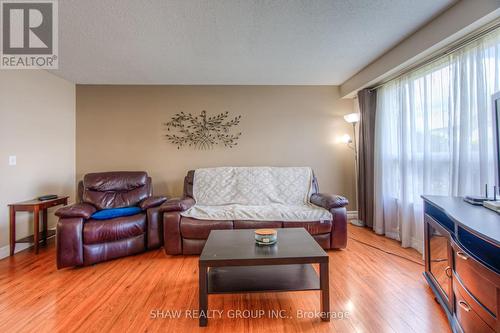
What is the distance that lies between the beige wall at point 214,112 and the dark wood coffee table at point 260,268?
2.06 m

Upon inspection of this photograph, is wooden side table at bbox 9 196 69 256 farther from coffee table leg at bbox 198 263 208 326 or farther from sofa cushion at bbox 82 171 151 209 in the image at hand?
coffee table leg at bbox 198 263 208 326

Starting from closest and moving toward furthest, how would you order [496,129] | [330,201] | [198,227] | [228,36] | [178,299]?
[496,129] < [178,299] < [228,36] < [198,227] < [330,201]

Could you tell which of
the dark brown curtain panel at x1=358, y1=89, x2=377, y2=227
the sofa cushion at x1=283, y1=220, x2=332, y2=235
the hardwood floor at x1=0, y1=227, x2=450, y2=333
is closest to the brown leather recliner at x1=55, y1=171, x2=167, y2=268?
the hardwood floor at x1=0, y1=227, x2=450, y2=333

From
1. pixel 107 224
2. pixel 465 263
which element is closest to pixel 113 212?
pixel 107 224

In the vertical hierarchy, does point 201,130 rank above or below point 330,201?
above

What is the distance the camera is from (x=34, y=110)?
2.94m

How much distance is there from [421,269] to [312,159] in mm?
2071

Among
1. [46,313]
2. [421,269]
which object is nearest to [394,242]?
[421,269]

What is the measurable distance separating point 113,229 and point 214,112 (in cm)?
222

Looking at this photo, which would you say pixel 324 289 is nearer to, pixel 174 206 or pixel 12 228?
pixel 174 206

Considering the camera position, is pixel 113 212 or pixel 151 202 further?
pixel 151 202

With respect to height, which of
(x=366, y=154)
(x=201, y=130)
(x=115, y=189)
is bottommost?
(x=115, y=189)

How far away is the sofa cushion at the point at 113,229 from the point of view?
2.36 m

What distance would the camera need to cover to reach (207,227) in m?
2.55
